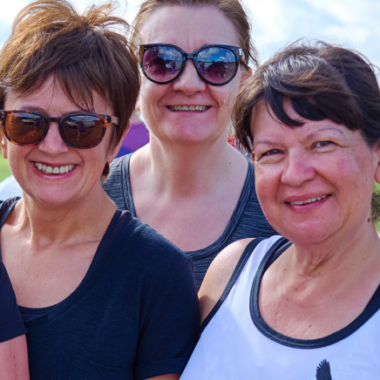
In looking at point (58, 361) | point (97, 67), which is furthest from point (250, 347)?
point (97, 67)

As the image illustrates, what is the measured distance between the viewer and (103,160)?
207 cm

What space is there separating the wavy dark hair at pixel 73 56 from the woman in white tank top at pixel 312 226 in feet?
1.59

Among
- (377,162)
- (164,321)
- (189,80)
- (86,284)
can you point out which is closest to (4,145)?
(86,284)

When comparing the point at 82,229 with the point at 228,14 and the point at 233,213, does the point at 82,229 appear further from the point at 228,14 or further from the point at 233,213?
the point at 228,14

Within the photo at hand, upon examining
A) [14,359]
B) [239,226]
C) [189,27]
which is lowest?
[14,359]

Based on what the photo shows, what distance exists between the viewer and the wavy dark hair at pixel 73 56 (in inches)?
75.5

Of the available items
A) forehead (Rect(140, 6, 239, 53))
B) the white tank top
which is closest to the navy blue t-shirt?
the white tank top

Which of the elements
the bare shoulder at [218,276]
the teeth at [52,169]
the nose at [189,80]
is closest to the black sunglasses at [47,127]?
the teeth at [52,169]

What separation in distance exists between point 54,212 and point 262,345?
37.5 inches

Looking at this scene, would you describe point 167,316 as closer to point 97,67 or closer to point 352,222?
point 352,222

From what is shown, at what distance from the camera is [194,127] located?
2795mm

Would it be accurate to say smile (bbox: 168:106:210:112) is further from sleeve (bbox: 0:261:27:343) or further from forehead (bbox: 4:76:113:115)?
sleeve (bbox: 0:261:27:343)

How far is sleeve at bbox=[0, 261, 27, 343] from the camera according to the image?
1.78 metres

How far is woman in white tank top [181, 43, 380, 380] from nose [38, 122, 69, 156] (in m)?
0.68
